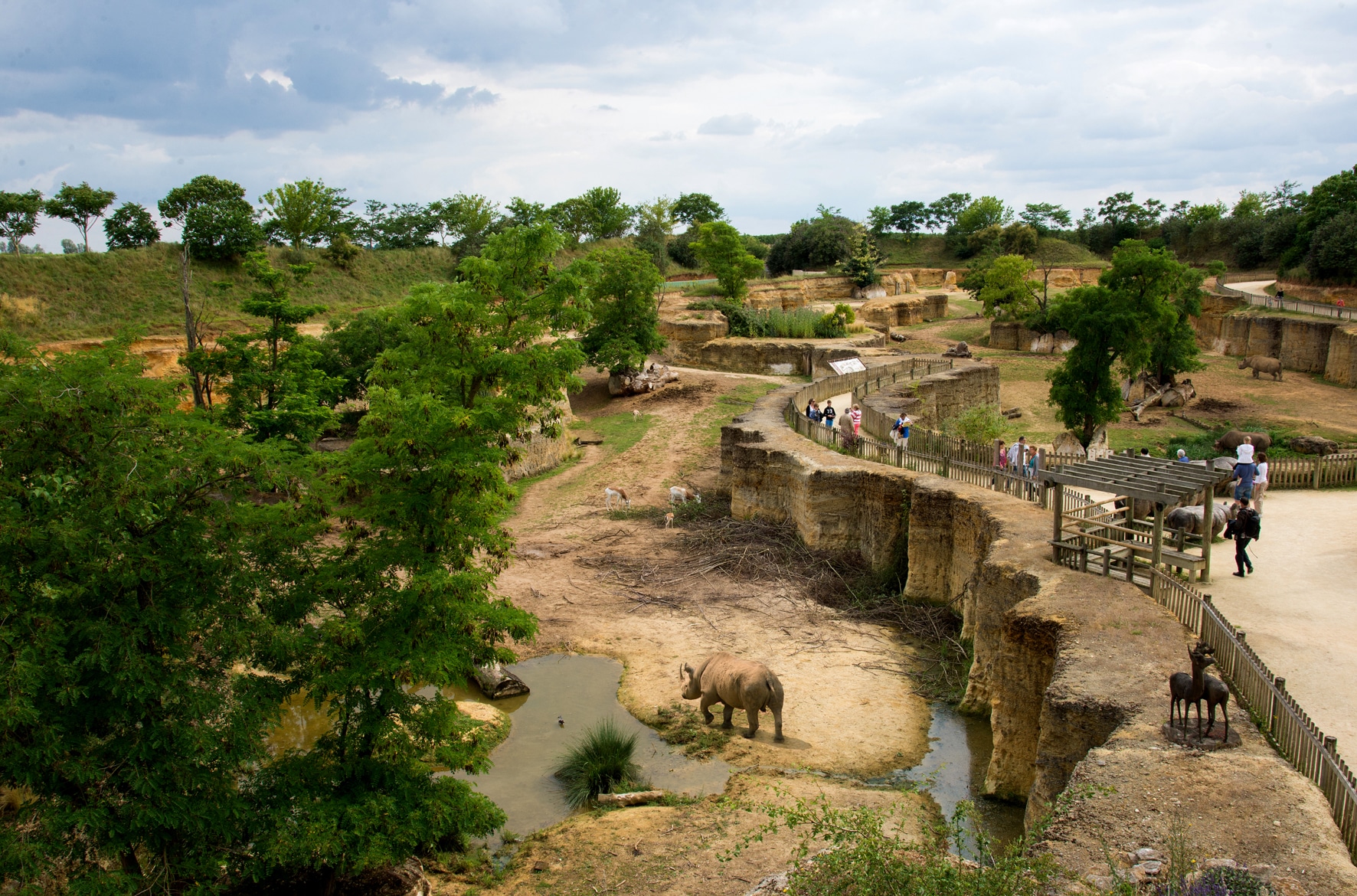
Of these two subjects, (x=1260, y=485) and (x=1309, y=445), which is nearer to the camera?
(x=1260, y=485)

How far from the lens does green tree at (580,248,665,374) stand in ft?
127

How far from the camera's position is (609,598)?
67.9ft

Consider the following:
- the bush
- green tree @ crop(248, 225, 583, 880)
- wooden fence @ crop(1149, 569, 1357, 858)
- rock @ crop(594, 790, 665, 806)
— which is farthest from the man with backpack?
green tree @ crop(248, 225, 583, 880)

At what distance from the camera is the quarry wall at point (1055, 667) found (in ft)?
25.6

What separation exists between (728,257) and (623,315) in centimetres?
1549

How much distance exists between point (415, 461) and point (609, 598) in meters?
10.4

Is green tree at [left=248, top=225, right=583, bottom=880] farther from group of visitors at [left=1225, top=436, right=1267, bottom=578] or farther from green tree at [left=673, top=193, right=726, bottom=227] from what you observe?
green tree at [left=673, top=193, right=726, bottom=227]

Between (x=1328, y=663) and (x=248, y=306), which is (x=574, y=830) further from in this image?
(x=248, y=306)

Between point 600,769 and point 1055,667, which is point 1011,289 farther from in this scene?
point 600,769

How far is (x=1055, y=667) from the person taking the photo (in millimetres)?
10969


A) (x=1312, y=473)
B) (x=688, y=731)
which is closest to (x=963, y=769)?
(x=688, y=731)

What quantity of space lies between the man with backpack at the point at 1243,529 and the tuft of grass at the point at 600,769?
32.2 ft

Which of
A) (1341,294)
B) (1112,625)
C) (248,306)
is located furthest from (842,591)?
(1341,294)

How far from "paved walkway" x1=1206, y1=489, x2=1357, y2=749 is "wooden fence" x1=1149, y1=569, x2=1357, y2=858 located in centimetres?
100
